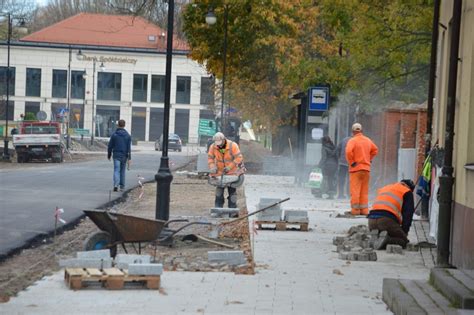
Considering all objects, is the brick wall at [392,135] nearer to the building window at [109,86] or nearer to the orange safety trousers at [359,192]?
the orange safety trousers at [359,192]

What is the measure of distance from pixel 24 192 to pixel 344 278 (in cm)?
1511

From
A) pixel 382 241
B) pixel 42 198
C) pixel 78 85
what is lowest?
pixel 42 198

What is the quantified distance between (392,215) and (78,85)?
81.9m

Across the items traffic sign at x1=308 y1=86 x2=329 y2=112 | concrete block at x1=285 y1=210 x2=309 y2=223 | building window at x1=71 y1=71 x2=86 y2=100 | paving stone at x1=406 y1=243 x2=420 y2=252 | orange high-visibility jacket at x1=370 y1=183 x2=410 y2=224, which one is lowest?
paving stone at x1=406 y1=243 x2=420 y2=252

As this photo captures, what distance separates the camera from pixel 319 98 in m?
28.6

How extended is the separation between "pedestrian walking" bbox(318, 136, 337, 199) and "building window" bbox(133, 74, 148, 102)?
69772 mm

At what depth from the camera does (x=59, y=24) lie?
92250 mm

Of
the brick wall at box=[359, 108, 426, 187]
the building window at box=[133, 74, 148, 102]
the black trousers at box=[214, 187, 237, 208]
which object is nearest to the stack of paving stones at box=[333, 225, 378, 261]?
the black trousers at box=[214, 187, 237, 208]

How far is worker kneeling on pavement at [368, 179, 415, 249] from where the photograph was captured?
1492 centimetres

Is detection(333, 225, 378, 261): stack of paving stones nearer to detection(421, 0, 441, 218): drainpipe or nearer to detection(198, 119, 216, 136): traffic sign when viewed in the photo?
detection(421, 0, 441, 218): drainpipe

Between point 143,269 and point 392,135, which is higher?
point 392,135

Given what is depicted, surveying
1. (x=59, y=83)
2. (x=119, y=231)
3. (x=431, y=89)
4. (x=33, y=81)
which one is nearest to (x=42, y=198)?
(x=431, y=89)

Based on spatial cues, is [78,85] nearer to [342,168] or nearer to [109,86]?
[109,86]

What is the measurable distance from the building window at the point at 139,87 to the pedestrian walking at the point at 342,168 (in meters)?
69.7
